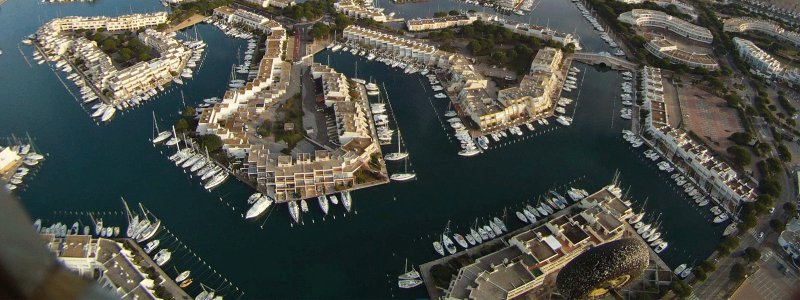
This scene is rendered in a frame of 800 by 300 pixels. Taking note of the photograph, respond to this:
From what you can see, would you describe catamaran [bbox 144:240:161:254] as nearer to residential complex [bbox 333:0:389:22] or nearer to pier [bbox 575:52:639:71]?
residential complex [bbox 333:0:389:22]

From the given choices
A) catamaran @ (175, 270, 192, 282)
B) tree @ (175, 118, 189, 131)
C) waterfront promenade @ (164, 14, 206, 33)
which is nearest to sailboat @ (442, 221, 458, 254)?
catamaran @ (175, 270, 192, 282)

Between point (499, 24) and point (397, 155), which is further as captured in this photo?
point (499, 24)

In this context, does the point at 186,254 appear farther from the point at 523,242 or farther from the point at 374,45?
the point at 374,45

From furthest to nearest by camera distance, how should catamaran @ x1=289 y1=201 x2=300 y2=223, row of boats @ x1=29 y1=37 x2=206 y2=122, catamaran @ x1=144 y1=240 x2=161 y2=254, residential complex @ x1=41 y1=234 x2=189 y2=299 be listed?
row of boats @ x1=29 y1=37 x2=206 y2=122 < catamaran @ x1=289 y1=201 x2=300 y2=223 < catamaran @ x1=144 y1=240 x2=161 y2=254 < residential complex @ x1=41 y1=234 x2=189 y2=299

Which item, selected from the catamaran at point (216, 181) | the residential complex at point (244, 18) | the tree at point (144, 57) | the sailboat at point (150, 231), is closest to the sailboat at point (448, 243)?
the catamaran at point (216, 181)

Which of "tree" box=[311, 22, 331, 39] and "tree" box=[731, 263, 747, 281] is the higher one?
"tree" box=[311, 22, 331, 39]

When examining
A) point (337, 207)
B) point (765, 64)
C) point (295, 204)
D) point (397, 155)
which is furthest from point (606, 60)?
point (295, 204)

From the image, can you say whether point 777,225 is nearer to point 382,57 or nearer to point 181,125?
point 382,57
